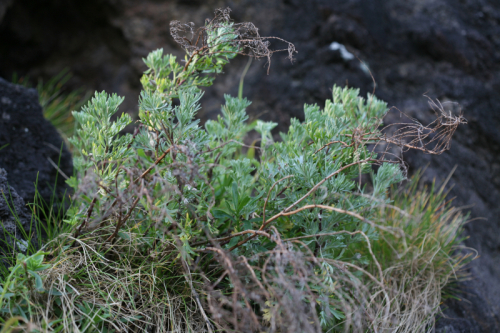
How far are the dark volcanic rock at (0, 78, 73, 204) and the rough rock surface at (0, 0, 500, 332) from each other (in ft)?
5.22

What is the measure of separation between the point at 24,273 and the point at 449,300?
2.40 metres

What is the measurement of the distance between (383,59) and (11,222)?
132 inches

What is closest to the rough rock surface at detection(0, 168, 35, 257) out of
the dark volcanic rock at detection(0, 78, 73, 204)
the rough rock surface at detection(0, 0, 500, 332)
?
the dark volcanic rock at detection(0, 78, 73, 204)

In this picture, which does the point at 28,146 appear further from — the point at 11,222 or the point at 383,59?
the point at 383,59

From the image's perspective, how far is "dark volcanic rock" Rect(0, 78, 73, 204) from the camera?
2170 mm

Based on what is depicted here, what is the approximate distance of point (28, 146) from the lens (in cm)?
229

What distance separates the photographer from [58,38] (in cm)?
447

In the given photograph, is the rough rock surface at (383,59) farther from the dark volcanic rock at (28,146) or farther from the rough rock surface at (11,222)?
the rough rock surface at (11,222)

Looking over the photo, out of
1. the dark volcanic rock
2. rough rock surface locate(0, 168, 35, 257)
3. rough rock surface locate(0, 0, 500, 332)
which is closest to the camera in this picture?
rough rock surface locate(0, 168, 35, 257)

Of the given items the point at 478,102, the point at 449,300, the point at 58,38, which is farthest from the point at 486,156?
the point at 58,38

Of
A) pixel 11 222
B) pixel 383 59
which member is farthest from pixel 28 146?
pixel 383 59

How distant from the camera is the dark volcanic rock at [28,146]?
217 centimetres

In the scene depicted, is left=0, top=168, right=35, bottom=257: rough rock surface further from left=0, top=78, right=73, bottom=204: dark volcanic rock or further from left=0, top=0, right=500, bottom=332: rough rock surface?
left=0, top=0, right=500, bottom=332: rough rock surface

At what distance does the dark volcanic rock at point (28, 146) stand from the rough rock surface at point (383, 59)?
62.7 inches
